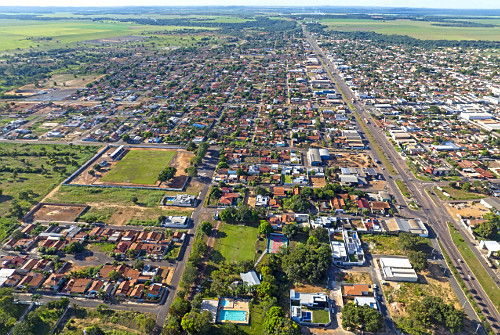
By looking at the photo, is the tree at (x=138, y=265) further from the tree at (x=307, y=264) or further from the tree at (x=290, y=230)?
the tree at (x=290, y=230)

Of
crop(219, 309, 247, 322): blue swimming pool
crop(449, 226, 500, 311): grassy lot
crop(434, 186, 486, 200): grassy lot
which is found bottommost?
crop(219, 309, 247, 322): blue swimming pool

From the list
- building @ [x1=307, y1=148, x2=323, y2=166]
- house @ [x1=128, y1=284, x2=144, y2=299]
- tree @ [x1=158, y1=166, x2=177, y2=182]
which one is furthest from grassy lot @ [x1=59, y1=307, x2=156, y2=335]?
building @ [x1=307, y1=148, x2=323, y2=166]

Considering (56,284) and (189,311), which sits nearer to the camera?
(189,311)

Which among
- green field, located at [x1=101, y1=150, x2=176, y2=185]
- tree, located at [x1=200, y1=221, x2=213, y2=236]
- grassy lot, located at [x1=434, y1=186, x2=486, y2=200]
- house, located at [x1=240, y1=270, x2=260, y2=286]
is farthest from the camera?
green field, located at [x1=101, y1=150, x2=176, y2=185]

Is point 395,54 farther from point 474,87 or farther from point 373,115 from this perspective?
point 373,115

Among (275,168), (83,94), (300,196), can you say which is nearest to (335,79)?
(275,168)

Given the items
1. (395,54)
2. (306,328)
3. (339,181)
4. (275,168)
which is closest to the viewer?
(306,328)

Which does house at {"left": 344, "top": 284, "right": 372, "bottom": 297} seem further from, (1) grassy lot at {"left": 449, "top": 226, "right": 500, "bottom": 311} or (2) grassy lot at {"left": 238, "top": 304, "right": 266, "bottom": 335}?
(1) grassy lot at {"left": 449, "top": 226, "right": 500, "bottom": 311}
